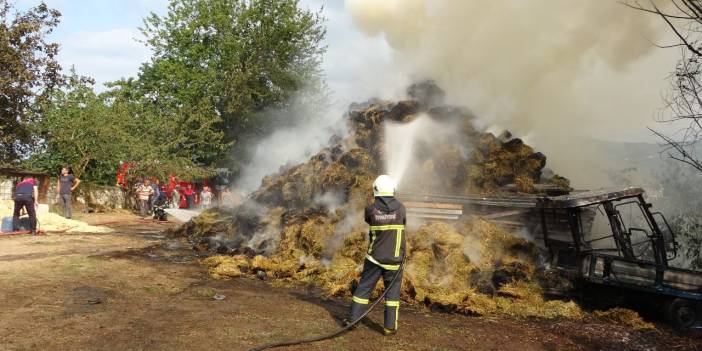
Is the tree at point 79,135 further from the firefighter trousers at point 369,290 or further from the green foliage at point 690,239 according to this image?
the green foliage at point 690,239

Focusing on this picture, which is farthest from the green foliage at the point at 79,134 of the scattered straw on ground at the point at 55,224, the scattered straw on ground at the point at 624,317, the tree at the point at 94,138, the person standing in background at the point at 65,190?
the scattered straw on ground at the point at 624,317

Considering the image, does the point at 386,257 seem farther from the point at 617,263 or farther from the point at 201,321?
the point at 617,263

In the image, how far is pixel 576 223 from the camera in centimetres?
794

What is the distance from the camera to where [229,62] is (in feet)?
107

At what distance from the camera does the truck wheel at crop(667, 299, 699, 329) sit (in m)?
7.38

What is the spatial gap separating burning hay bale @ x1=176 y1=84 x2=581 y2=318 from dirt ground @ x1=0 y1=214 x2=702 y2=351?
67 cm

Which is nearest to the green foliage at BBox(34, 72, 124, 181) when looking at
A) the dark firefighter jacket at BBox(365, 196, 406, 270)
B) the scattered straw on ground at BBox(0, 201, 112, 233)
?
the scattered straw on ground at BBox(0, 201, 112, 233)

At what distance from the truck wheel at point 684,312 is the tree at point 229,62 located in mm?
27802

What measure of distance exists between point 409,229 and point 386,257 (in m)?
4.33

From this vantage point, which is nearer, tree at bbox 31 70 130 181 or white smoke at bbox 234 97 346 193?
white smoke at bbox 234 97 346 193

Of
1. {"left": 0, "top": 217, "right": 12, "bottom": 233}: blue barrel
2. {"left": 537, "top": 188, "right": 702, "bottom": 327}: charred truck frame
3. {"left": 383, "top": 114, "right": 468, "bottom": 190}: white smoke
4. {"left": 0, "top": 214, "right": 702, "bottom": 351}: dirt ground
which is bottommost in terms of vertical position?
{"left": 0, "top": 214, "right": 702, "bottom": 351}: dirt ground

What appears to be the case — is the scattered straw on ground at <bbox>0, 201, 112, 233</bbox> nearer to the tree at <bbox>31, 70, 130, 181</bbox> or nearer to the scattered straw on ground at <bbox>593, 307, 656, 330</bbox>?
the tree at <bbox>31, 70, 130, 181</bbox>

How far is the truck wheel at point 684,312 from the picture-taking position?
7.38 meters

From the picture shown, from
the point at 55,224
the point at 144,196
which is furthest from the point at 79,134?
the point at 55,224
